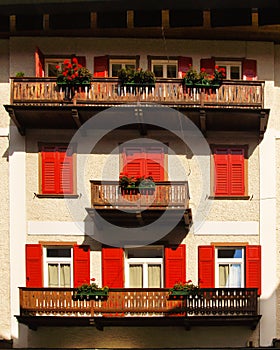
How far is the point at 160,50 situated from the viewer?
20641 mm

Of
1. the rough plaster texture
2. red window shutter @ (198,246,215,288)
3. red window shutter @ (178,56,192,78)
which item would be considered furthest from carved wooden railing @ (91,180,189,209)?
red window shutter @ (178,56,192,78)

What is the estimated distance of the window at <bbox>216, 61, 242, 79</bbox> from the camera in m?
20.7

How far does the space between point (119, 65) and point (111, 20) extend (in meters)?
1.30

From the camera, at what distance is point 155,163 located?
20.3m

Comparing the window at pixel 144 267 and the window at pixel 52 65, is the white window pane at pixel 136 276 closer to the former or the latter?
the window at pixel 144 267

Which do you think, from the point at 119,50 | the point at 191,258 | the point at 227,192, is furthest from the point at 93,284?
the point at 119,50

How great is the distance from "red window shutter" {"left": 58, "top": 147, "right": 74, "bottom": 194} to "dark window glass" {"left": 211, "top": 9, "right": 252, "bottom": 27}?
561 centimetres

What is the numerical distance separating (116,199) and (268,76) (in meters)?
5.76

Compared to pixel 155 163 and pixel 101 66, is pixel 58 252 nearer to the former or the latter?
pixel 155 163

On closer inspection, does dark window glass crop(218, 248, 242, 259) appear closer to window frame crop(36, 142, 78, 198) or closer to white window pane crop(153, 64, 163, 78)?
window frame crop(36, 142, 78, 198)

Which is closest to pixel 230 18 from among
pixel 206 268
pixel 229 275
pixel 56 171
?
pixel 56 171

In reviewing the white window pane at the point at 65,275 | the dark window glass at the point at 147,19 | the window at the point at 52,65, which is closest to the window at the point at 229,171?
the dark window glass at the point at 147,19

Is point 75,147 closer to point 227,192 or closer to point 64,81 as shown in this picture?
point 64,81

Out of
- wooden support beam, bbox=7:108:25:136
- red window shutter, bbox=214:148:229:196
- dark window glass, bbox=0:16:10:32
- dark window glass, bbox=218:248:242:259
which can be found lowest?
dark window glass, bbox=218:248:242:259
